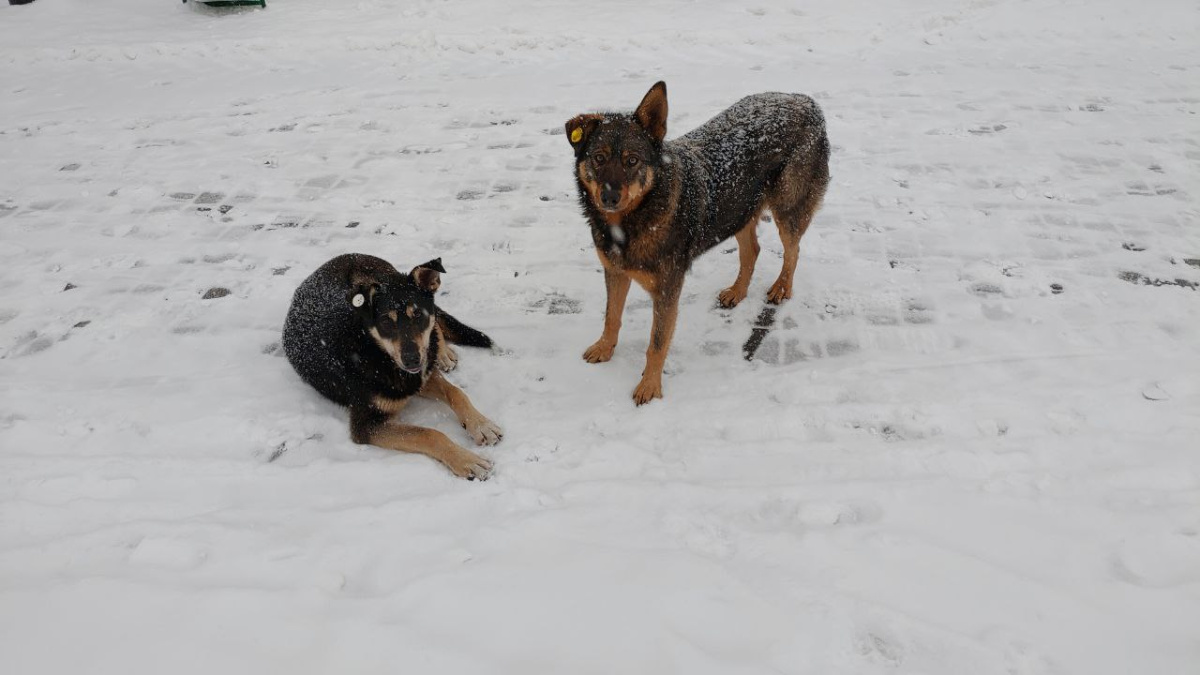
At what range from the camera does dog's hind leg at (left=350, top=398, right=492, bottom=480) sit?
11.1ft

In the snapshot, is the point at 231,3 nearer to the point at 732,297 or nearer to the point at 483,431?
the point at 732,297

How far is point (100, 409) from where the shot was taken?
3863mm

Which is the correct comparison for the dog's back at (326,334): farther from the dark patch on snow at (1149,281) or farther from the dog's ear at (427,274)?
the dark patch on snow at (1149,281)

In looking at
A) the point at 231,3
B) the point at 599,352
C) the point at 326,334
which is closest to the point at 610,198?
the point at 599,352

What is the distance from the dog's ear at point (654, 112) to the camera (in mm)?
3449

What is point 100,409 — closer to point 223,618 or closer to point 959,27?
point 223,618

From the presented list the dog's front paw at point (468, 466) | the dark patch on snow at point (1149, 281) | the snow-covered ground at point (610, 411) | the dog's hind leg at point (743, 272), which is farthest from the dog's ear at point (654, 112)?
the dark patch on snow at point (1149, 281)

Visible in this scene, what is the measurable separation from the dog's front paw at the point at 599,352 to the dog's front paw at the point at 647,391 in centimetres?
45

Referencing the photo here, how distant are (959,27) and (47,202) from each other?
40.4 ft

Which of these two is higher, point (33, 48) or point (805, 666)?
point (33, 48)

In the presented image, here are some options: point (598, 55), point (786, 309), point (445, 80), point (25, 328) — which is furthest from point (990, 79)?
point (25, 328)

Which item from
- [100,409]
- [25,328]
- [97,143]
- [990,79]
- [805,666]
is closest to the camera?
[805,666]

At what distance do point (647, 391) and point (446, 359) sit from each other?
1.36 m

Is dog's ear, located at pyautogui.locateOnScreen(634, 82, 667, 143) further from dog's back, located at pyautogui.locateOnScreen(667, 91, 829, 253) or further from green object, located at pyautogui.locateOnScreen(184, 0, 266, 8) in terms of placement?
green object, located at pyautogui.locateOnScreen(184, 0, 266, 8)
